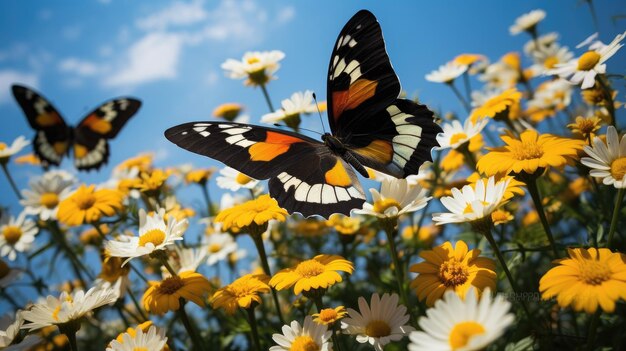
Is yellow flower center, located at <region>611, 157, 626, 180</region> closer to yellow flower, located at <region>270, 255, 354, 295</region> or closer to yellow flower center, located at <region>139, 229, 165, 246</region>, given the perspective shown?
yellow flower, located at <region>270, 255, 354, 295</region>

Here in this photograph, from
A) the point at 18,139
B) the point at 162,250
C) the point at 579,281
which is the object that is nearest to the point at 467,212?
the point at 579,281

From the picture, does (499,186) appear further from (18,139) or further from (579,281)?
(18,139)

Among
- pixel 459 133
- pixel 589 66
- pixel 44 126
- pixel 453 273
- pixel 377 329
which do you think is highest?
pixel 44 126

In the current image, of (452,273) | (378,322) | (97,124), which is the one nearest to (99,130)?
(97,124)

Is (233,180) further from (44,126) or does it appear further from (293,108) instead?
(44,126)

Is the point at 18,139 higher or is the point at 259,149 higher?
the point at 18,139

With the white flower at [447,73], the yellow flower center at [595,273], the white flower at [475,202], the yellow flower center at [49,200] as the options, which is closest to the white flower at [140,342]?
the white flower at [475,202]

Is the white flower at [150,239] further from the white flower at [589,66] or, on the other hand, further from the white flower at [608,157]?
the white flower at [589,66]
